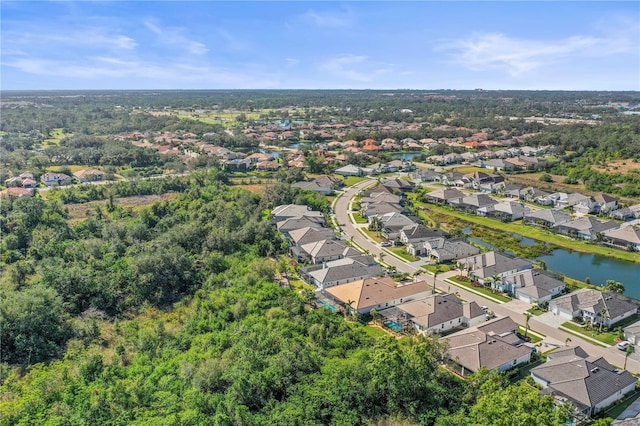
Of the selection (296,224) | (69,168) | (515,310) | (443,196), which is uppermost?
(69,168)

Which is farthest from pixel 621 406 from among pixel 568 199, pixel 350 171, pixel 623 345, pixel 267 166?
pixel 267 166

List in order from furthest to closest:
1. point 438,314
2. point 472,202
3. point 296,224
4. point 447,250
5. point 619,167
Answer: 1. point 619,167
2. point 472,202
3. point 296,224
4. point 447,250
5. point 438,314

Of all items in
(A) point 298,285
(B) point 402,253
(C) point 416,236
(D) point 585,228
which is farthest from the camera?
(D) point 585,228

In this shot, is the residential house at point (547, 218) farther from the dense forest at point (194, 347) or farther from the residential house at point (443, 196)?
the dense forest at point (194, 347)

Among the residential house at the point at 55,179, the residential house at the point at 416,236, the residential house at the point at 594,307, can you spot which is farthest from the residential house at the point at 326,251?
the residential house at the point at 55,179

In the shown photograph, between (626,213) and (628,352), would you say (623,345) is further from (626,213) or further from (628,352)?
(626,213)

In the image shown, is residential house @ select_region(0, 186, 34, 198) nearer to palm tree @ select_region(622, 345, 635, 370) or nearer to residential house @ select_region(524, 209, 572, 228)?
residential house @ select_region(524, 209, 572, 228)

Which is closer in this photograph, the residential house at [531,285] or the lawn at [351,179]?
the residential house at [531,285]
